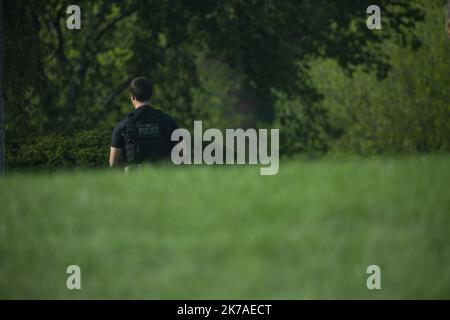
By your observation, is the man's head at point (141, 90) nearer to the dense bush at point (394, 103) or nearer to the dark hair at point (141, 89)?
the dark hair at point (141, 89)

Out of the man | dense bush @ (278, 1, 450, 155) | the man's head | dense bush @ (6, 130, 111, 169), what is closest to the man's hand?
the man

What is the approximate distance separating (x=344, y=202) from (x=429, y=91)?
940 inches

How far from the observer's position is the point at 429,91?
29375mm

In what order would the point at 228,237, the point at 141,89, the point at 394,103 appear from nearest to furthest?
1. the point at 228,237
2. the point at 141,89
3. the point at 394,103

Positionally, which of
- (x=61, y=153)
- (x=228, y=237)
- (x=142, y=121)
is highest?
(x=142, y=121)

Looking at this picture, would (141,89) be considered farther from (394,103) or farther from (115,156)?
(394,103)

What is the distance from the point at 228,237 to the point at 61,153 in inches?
281

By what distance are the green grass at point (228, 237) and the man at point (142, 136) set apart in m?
2.86

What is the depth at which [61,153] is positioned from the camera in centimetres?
1264

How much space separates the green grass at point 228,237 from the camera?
5609 millimetres

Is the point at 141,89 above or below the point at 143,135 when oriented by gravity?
above

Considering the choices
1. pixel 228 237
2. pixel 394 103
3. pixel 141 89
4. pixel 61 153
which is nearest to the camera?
pixel 228 237

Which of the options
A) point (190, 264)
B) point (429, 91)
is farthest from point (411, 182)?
point (429, 91)

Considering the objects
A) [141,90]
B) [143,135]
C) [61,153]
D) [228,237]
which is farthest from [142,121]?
[228,237]
